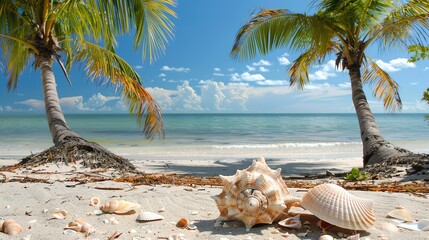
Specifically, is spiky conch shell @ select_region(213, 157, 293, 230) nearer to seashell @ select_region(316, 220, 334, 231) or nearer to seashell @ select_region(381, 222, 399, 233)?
seashell @ select_region(316, 220, 334, 231)

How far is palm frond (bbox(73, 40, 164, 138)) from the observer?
929 cm

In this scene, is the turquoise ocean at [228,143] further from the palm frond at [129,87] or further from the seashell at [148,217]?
the seashell at [148,217]

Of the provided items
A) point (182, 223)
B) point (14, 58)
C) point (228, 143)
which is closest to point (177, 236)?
point (182, 223)

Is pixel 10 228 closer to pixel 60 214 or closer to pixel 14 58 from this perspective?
pixel 60 214

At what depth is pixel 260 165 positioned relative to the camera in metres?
2.68

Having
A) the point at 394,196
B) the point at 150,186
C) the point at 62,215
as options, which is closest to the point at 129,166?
the point at 150,186

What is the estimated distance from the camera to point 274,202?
8.24 feet

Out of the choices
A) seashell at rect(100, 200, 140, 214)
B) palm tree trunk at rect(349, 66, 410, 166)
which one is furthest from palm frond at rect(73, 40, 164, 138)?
seashell at rect(100, 200, 140, 214)

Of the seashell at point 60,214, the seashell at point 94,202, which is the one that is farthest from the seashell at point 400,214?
the seashell at point 60,214

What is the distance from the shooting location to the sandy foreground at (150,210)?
260 centimetres

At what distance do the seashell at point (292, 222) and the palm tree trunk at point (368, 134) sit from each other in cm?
642

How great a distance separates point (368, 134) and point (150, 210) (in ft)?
25.0

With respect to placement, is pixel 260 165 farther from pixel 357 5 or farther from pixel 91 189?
pixel 357 5

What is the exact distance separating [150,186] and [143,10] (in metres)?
5.28
